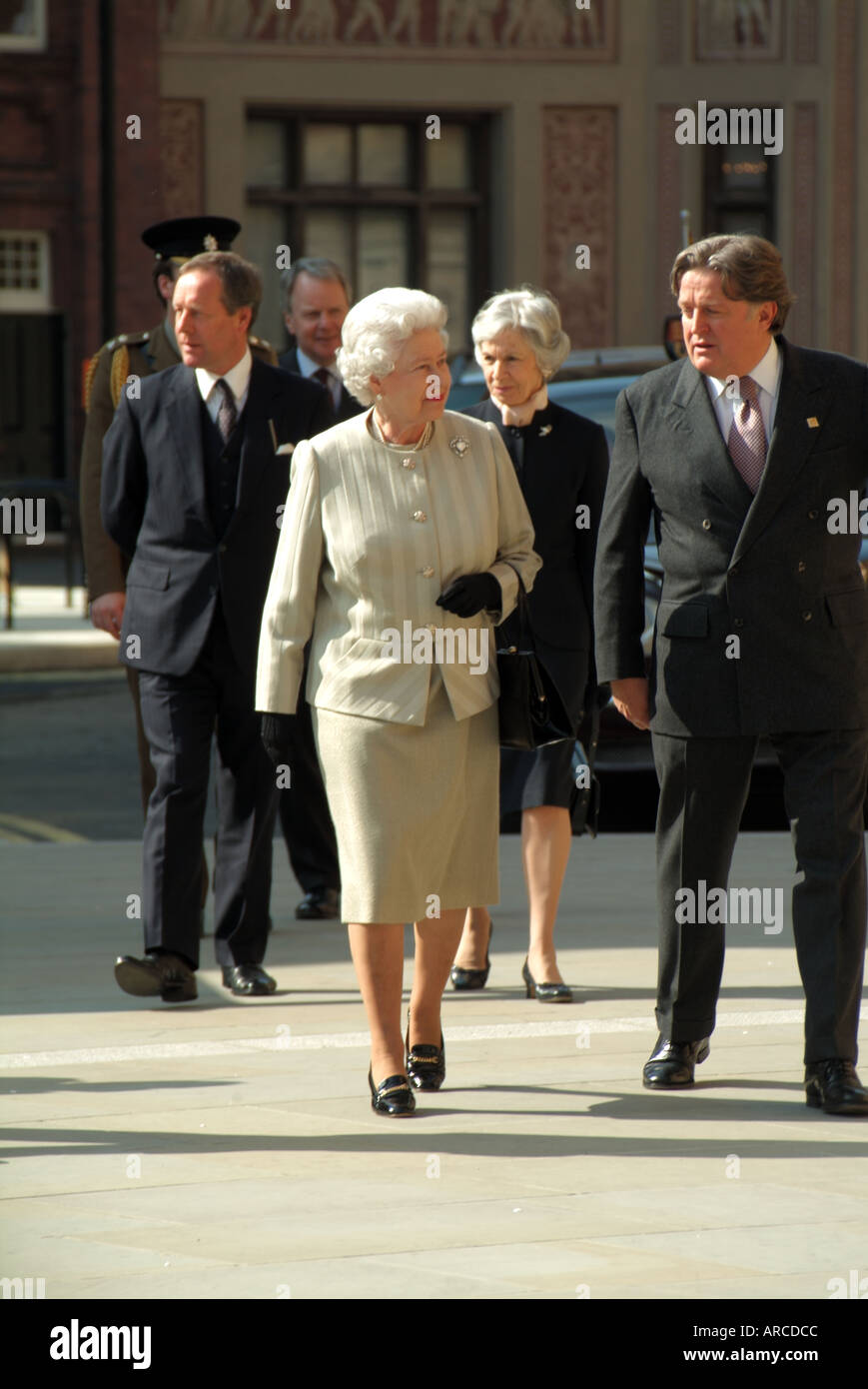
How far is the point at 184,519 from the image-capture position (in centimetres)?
752

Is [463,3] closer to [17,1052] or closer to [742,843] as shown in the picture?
[742,843]

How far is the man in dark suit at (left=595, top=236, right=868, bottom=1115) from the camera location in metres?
5.91

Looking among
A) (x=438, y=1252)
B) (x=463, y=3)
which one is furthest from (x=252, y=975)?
(x=463, y=3)

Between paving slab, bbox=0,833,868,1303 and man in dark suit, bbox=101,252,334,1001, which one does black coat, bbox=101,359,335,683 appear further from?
paving slab, bbox=0,833,868,1303

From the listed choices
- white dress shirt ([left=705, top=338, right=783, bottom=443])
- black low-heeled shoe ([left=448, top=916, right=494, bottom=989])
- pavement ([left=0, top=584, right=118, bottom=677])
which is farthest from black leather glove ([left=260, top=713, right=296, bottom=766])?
pavement ([left=0, top=584, right=118, bottom=677])

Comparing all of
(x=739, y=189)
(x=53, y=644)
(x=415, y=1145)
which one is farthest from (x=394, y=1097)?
(x=739, y=189)

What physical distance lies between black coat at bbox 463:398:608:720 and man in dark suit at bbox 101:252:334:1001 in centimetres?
75

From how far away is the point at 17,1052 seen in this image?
6.70m

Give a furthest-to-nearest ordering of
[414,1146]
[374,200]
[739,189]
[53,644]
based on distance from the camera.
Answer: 1. [739,189]
2. [374,200]
3. [53,644]
4. [414,1146]

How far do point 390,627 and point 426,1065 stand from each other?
1.12 meters

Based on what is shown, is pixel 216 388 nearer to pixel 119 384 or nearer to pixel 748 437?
pixel 119 384

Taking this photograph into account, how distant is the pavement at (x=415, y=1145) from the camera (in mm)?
4527

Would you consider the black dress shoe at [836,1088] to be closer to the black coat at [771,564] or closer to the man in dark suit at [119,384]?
the black coat at [771,564]

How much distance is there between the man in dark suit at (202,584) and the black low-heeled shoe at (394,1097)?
61.4 inches
